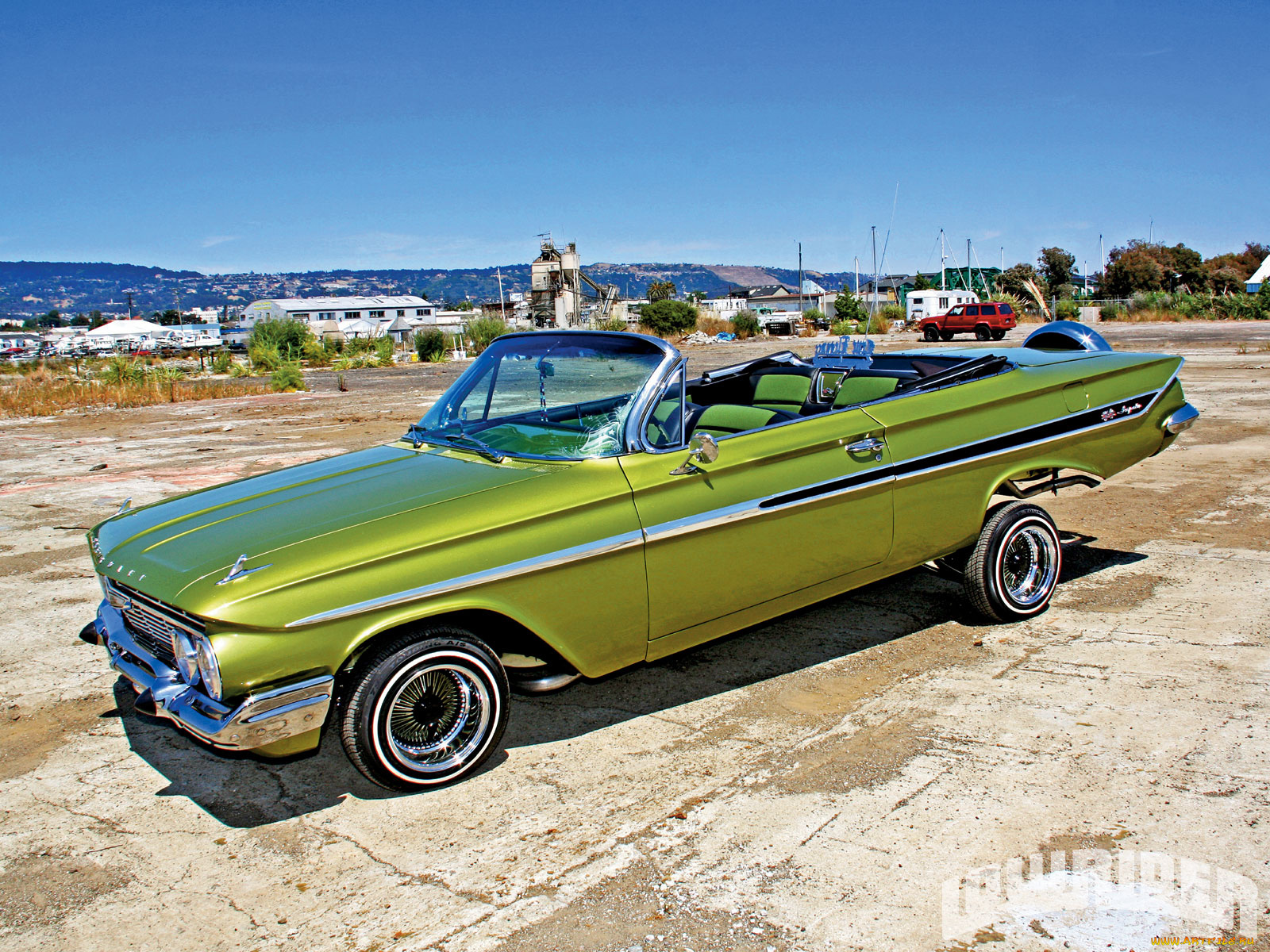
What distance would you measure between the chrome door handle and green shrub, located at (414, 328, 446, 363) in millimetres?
42171

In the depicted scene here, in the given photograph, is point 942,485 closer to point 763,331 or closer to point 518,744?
point 518,744

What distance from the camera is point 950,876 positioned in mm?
2844

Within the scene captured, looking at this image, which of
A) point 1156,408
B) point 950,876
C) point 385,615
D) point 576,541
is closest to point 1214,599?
point 1156,408

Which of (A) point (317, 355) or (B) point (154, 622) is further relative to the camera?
(A) point (317, 355)

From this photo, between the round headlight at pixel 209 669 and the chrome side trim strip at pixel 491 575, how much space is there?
25 centimetres

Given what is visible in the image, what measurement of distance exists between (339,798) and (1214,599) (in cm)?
456

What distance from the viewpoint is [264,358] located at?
120ft

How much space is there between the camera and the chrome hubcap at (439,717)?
342cm

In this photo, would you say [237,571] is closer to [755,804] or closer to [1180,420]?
[755,804]

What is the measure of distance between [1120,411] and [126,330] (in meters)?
153

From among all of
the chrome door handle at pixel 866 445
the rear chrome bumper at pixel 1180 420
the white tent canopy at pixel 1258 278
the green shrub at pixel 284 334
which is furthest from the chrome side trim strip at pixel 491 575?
the white tent canopy at pixel 1258 278

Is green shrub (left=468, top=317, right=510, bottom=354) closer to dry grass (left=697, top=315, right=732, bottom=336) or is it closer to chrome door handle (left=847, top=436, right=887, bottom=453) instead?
dry grass (left=697, top=315, right=732, bottom=336)

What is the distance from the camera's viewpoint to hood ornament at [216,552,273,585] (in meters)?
3.16

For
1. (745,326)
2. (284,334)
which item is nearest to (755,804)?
(284,334)
